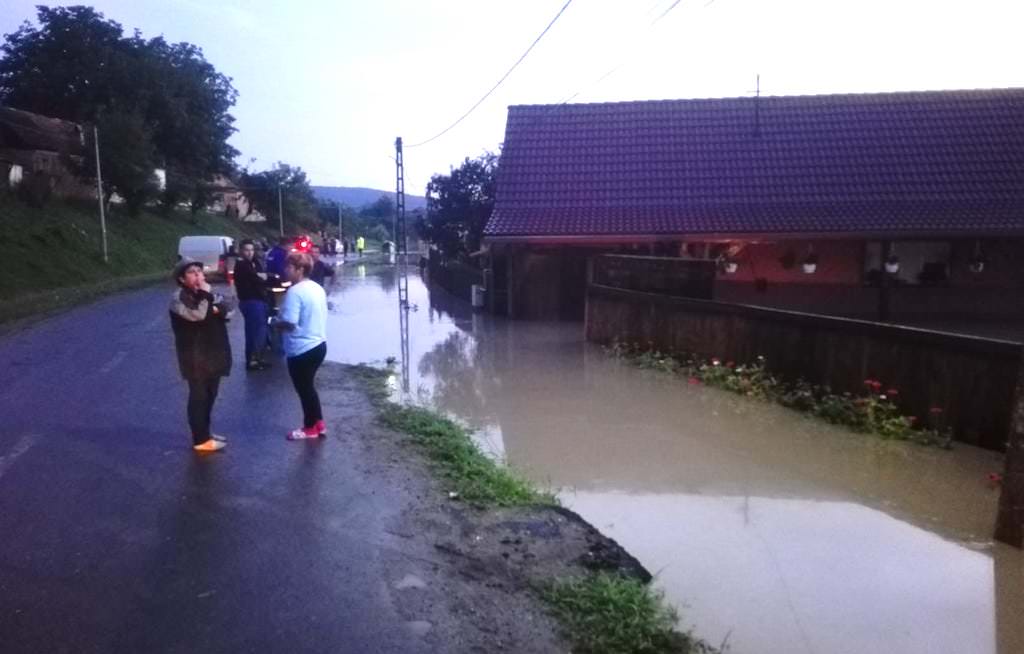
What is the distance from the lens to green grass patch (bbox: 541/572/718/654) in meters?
4.60

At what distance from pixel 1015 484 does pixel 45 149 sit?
51.4 metres

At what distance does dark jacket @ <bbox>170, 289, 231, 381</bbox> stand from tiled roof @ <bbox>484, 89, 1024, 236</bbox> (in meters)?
13.8

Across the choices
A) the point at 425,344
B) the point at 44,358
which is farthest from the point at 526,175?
the point at 44,358

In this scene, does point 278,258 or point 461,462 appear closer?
point 461,462

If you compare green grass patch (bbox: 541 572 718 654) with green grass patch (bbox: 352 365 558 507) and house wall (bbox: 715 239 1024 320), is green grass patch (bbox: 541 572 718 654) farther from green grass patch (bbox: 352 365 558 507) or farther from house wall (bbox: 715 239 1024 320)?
house wall (bbox: 715 239 1024 320)

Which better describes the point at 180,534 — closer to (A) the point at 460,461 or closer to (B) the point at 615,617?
(A) the point at 460,461

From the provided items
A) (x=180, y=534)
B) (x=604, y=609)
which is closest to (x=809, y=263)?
(x=180, y=534)

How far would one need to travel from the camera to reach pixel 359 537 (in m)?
6.17

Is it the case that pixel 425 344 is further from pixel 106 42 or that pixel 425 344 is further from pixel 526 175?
pixel 106 42

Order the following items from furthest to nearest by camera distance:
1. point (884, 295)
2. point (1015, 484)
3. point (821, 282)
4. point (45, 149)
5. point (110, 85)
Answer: point (110, 85) < point (45, 149) < point (821, 282) < point (884, 295) < point (1015, 484)

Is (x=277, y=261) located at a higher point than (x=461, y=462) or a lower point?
higher

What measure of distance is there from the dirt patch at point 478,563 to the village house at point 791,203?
1510 centimetres

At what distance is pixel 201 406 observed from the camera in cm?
831

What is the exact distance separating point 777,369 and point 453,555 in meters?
7.18
